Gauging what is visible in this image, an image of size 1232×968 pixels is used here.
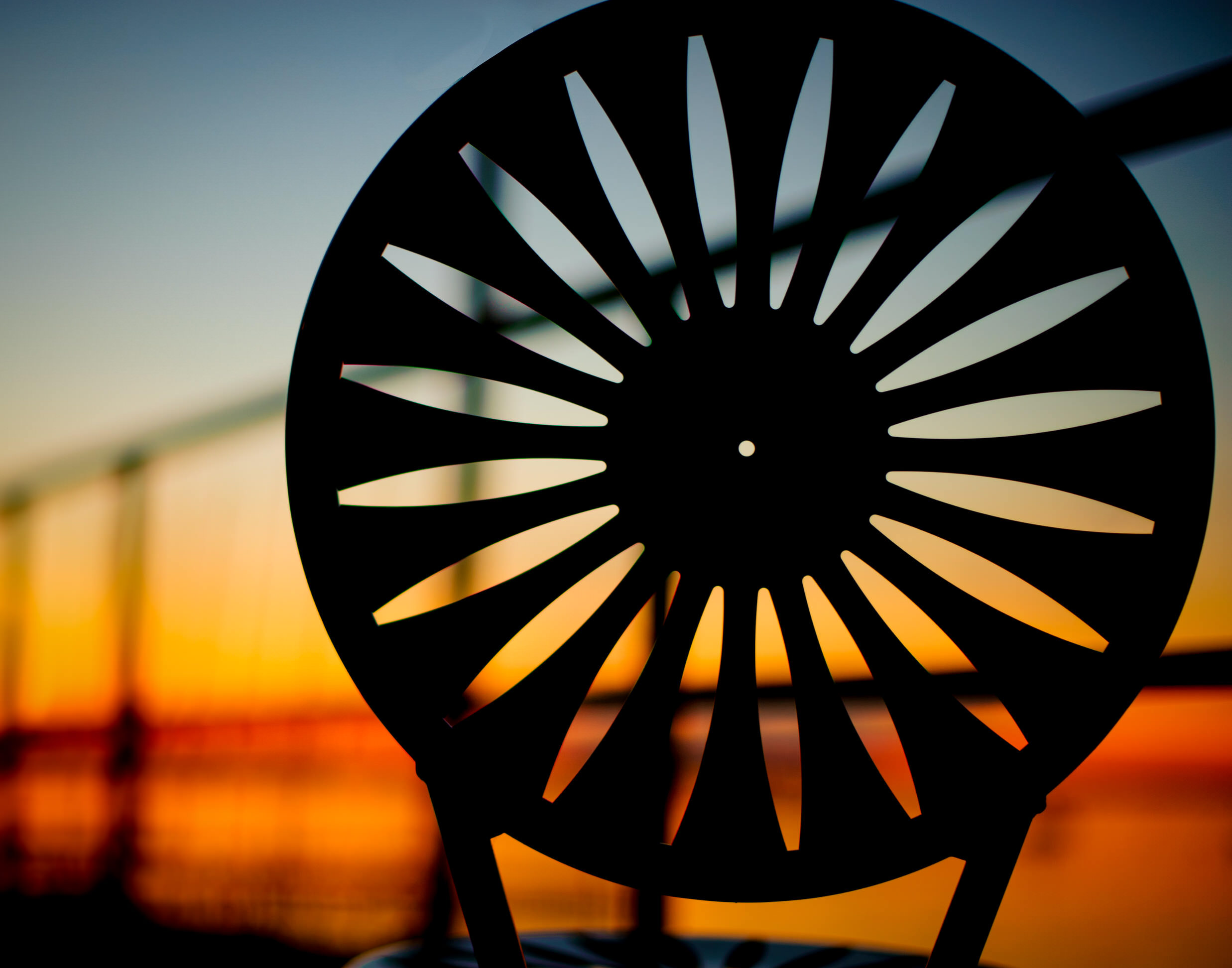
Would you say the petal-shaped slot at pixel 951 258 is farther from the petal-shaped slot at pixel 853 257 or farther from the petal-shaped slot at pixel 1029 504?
the petal-shaped slot at pixel 1029 504

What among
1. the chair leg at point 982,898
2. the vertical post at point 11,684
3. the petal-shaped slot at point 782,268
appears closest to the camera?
the chair leg at point 982,898

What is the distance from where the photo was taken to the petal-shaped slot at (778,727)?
102 cm

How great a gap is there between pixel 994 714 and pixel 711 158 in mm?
862

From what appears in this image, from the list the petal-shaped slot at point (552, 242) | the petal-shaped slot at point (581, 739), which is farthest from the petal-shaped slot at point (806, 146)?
the petal-shaped slot at point (581, 739)

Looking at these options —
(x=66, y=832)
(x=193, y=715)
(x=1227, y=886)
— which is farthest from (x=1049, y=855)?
(x=66, y=832)

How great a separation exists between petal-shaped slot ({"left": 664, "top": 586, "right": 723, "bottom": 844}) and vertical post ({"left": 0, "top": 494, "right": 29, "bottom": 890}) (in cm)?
178

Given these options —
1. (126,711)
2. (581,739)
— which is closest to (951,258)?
(581,739)

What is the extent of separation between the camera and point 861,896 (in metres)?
1.08

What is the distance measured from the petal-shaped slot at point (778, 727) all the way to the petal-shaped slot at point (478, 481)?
44 centimetres

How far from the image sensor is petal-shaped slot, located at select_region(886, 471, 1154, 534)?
99cm

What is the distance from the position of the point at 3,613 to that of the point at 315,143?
1.53 m

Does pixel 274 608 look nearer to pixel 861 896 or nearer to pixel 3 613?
pixel 3 613

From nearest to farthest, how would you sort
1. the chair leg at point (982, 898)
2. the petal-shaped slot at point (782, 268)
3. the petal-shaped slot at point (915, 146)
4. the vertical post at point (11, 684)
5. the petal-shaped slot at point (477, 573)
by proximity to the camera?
the chair leg at point (982, 898) < the petal-shaped slot at point (915, 146) < the petal-shaped slot at point (782, 268) < the petal-shaped slot at point (477, 573) < the vertical post at point (11, 684)

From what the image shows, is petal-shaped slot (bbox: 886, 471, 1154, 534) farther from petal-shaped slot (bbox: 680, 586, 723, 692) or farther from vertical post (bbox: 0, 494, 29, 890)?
vertical post (bbox: 0, 494, 29, 890)
